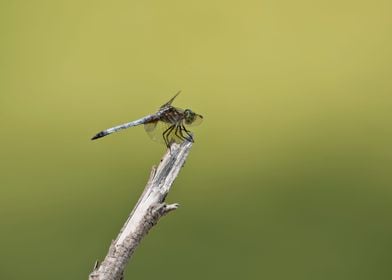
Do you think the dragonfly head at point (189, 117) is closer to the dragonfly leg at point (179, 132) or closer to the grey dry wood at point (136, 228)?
the dragonfly leg at point (179, 132)

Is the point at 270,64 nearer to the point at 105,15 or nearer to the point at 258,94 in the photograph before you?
the point at 258,94

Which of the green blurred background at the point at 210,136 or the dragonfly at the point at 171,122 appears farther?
the green blurred background at the point at 210,136

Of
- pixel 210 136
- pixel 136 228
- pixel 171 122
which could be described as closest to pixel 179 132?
pixel 171 122

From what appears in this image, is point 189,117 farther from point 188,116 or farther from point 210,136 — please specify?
point 210,136

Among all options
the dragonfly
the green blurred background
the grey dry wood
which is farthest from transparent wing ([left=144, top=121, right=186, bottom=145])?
the green blurred background

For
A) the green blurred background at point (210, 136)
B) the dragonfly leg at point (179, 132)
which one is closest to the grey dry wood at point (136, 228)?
the dragonfly leg at point (179, 132)

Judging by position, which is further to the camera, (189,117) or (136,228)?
(189,117)
